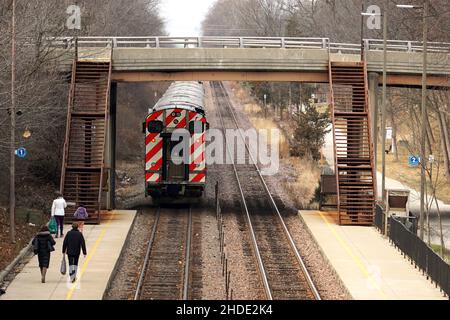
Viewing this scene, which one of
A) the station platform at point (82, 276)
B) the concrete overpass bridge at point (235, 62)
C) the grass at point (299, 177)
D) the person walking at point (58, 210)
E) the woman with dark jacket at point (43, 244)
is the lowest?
the station platform at point (82, 276)

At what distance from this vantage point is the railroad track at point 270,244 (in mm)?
28188

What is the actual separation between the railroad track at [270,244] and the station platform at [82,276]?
428 cm

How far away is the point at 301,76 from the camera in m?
43.3

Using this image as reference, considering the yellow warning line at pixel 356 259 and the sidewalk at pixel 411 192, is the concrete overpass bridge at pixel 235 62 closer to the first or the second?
the yellow warning line at pixel 356 259

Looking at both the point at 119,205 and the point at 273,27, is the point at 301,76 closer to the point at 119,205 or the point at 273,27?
the point at 119,205

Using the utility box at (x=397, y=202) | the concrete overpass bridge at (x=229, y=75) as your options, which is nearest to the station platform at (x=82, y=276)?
the concrete overpass bridge at (x=229, y=75)

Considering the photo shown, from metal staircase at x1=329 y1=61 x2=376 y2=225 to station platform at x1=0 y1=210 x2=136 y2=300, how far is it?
881 cm

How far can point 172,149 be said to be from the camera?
40.7 meters

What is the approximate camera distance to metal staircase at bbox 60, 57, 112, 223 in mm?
39312
